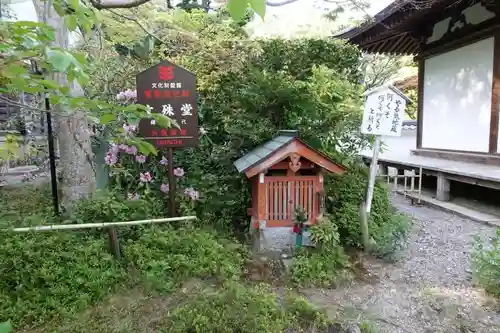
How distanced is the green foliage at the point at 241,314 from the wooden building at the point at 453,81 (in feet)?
14.6

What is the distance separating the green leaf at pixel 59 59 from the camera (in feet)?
3.63

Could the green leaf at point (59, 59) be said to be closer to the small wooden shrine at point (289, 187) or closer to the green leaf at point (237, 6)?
the green leaf at point (237, 6)

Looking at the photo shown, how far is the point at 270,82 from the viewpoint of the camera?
5562 mm

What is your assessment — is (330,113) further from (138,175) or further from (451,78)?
(451,78)

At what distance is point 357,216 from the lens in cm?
506

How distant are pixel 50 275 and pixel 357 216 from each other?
12.5 feet

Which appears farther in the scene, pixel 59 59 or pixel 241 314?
pixel 241 314

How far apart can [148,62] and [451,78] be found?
685 cm

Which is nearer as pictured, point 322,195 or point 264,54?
point 322,195

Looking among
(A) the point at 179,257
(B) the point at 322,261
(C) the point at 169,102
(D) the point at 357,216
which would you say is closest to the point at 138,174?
(C) the point at 169,102

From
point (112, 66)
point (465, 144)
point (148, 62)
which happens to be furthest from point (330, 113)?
point (465, 144)

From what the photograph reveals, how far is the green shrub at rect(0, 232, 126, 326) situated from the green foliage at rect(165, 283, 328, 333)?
2.97 ft

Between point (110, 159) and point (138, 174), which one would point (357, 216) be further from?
point (110, 159)

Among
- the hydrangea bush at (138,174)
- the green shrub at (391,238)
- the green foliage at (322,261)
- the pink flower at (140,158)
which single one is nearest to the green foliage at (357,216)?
the green shrub at (391,238)
